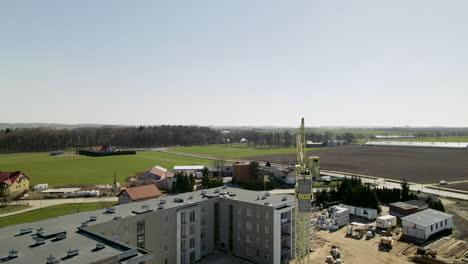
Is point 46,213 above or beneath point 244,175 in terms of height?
beneath

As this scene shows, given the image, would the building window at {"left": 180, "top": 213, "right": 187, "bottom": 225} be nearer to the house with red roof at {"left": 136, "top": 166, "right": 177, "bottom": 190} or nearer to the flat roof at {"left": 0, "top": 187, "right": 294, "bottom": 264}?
the flat roof at {"left": 0, "top": 187, "right": 294, "bottom": 264}

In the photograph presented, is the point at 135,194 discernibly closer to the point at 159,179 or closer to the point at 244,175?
the point at 159,179

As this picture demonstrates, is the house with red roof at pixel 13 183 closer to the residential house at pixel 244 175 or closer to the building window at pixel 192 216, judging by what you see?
the residential house at pixel 244 175

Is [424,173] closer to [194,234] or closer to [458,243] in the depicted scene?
[458,243]

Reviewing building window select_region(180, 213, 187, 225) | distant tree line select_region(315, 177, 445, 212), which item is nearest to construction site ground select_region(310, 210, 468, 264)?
distant tree line select_region(315, 177, 445, 212)

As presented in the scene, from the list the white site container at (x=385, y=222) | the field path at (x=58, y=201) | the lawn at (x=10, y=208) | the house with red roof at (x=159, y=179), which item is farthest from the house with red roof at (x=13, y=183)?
the white site container at (x=385, y=222)

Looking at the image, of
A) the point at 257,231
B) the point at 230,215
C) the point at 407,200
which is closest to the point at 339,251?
the point at 257,231

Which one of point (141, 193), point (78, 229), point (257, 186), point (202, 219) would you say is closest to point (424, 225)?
point (202, 219)

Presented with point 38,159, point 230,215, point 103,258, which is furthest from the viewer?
point 38,159
